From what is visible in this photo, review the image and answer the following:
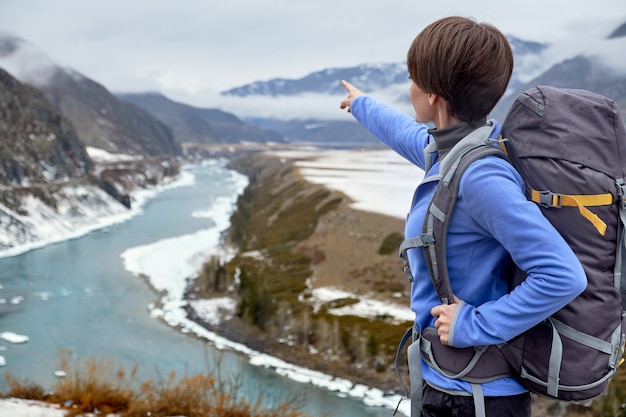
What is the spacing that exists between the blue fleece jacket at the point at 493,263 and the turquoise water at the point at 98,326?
8.11m

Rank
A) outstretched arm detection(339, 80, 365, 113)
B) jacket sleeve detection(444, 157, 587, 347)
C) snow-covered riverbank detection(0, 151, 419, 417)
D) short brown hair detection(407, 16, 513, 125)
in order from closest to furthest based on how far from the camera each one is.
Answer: jacket sleeve detection(444, 157, 587, 347), short brown hair detection(407, 16, 513, 125), outstretched arm detection(339, 80, 365, 113), snow-covered riverbank detection(0, 151, 419, 417)

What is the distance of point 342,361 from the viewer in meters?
24.9

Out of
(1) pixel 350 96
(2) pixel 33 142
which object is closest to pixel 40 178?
(2) pixel 33 142

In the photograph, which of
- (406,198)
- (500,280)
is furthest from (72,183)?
(500,280)

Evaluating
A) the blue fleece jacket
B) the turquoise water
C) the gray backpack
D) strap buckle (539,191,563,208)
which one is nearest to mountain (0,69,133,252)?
the turquoise water

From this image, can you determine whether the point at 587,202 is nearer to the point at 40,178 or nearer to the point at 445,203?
the point at 445,203

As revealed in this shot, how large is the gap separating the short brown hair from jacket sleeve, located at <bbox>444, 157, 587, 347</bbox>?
0.89 feet

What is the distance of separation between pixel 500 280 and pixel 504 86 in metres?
0.76

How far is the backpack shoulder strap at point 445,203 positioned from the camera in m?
2.04

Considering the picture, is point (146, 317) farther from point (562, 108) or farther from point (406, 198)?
point (406, 198)

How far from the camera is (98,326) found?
92.2ft

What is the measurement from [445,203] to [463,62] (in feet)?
1.69

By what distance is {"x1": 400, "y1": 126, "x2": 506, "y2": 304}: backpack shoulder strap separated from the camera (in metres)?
2.04

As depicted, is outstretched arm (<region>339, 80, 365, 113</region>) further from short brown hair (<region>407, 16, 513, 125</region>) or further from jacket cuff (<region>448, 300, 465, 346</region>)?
jacket cuff (<region>448, 300, 465, 346</region>)
